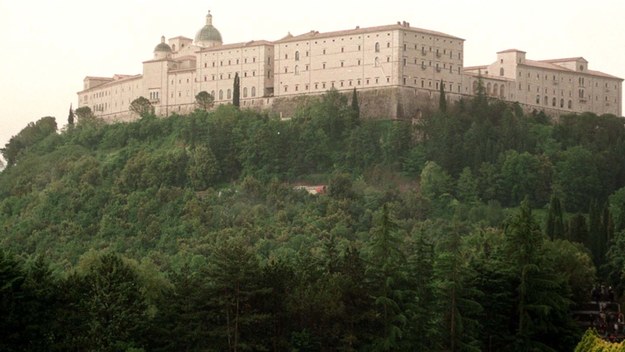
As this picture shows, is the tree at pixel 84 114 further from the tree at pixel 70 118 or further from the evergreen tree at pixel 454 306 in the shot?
the evergreen tree at pixel 454 306

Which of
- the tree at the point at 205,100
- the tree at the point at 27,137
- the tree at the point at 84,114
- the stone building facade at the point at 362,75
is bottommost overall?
the tree at the point at 27,137

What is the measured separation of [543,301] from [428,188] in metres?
40.9

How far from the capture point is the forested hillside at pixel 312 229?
47.3 m

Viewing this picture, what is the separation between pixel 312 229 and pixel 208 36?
26247 millimetres

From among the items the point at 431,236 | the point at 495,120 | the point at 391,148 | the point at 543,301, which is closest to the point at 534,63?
the point at 495,120

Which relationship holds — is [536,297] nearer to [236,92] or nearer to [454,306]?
[454,306]

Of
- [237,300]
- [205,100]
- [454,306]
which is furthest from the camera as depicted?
[205,100]

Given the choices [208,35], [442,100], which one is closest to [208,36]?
[208,35]

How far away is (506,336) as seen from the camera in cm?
4950

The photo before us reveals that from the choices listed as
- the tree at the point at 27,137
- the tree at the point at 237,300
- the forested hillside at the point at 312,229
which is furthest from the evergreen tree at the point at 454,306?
the tree at the point at 27,137

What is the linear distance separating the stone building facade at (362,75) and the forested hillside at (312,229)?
2052mm

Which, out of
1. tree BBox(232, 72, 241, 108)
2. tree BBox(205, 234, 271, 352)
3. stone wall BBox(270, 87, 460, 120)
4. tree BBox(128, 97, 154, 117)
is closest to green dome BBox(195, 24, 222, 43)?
tree BBox(128, 97, 154, 117)

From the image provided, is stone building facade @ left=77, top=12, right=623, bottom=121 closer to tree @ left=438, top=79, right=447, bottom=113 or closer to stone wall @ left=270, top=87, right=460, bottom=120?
stone wall @ left=270, top=87, right=460, bottom=120

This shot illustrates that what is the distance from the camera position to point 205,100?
103 m
